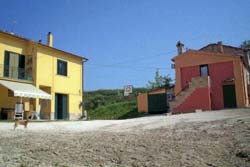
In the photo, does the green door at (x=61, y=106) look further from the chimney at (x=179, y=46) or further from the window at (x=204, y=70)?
the window at (x=204, y=70)

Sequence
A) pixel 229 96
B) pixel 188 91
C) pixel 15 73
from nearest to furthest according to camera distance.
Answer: pixel 188 91 → pixel 15 73 → pixel 229 96

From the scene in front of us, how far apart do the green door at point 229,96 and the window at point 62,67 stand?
1715 cm

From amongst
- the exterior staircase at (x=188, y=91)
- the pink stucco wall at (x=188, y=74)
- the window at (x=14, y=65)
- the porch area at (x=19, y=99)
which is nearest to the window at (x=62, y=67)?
the window at (x=14, y=65)

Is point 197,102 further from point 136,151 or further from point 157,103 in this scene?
point 136,151

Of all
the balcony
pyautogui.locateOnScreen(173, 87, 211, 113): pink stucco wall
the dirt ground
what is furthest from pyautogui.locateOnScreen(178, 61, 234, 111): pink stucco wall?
the dirt ground

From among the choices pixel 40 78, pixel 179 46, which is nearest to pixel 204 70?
pixel 179 46

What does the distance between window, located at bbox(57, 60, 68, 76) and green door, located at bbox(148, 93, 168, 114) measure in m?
10.1

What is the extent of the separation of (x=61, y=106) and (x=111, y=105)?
9074 millimetres

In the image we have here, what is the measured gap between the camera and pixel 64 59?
1281 inches

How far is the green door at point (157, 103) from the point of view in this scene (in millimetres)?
32625

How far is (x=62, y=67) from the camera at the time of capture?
32250 millimetres

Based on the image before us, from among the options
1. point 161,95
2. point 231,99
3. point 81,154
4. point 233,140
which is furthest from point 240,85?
point 81,154

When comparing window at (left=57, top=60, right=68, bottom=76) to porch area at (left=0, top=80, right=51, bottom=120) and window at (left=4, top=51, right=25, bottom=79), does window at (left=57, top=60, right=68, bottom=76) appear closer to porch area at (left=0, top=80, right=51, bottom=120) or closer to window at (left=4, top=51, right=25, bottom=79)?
window at (left=4, top=51, right=25, bottom=79)

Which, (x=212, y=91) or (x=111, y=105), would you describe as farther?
(x=111, y=105)
